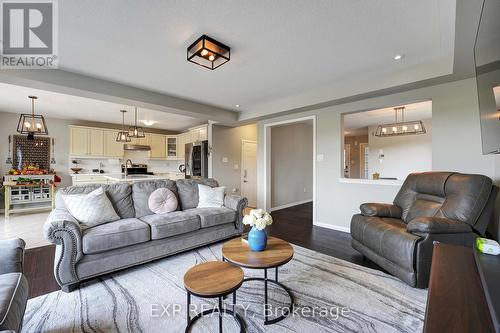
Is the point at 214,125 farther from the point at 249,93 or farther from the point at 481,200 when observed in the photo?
the point at 481,200

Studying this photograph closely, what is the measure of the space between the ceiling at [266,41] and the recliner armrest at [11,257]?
1.86 metres

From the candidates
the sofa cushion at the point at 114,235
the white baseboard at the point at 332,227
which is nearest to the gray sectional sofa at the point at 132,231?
the sofa cushion at the point at 114,235

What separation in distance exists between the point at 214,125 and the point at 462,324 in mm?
5286

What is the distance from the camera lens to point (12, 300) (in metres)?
1.16

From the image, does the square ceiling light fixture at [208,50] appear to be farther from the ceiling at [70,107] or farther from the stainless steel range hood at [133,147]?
the stainless steel range hood at [133,147]

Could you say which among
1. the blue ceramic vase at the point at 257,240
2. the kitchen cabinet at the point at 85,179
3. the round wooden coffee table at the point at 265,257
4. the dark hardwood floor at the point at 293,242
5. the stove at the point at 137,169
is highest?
the stove at the point at 137,169

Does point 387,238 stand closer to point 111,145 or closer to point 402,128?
point 402,128

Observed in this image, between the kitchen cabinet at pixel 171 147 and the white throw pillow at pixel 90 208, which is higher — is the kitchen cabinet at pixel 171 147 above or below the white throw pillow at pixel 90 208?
above

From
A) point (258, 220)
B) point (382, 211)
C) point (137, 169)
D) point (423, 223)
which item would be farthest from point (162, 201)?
point (137, 169)

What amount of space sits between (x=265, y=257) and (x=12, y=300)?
1.52 m

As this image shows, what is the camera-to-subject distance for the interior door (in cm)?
618

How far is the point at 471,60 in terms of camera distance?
2.26 metres

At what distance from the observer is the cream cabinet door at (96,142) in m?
6.07

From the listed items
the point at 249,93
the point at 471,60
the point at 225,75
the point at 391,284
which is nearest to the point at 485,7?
the point at 471,60
